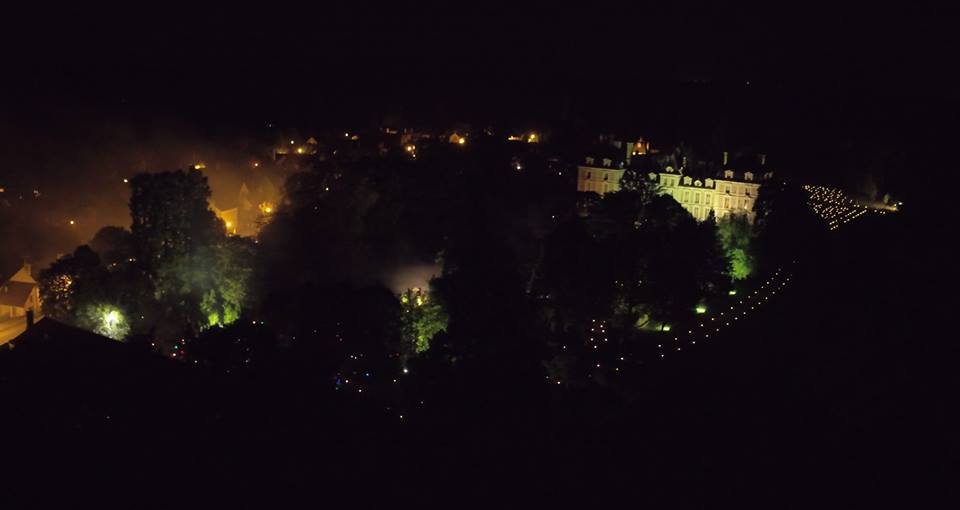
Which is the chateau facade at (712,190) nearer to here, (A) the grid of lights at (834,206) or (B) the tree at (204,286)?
(A) the grid of lights at (834,206)

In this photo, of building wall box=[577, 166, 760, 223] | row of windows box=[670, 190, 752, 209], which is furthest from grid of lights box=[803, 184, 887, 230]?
row of windows box=[670, 190, 752, 209]

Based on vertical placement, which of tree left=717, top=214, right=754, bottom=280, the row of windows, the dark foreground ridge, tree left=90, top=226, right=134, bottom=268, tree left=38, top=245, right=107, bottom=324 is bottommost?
the dark foreground ridge

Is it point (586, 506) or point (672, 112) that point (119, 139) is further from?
point (586, 506)

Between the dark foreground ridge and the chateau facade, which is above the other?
the chateau facade

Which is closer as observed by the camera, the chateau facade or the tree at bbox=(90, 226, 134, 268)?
the tree at bbox=(90, 226, 134, 268)

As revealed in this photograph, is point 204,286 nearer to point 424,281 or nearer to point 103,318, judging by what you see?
point 103,318

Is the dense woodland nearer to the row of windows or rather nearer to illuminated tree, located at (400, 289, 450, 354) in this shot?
illuminated tree, located at (400, 289, 450, 354)

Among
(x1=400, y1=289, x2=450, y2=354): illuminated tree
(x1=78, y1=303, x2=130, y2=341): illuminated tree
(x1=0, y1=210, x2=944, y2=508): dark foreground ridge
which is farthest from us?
(x1=78, y1=303, x2=130, y2=341): illuminated tree

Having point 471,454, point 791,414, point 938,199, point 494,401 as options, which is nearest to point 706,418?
point 791,414

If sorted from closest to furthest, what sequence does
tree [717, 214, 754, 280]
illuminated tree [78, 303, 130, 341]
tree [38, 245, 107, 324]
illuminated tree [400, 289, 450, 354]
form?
illuminated tree [400, 289, 450, 354] < illuminated tree [78, 303, 130, 341] < tree [38, 245, 107, 324] < tree [717, 214, 754, 280]
